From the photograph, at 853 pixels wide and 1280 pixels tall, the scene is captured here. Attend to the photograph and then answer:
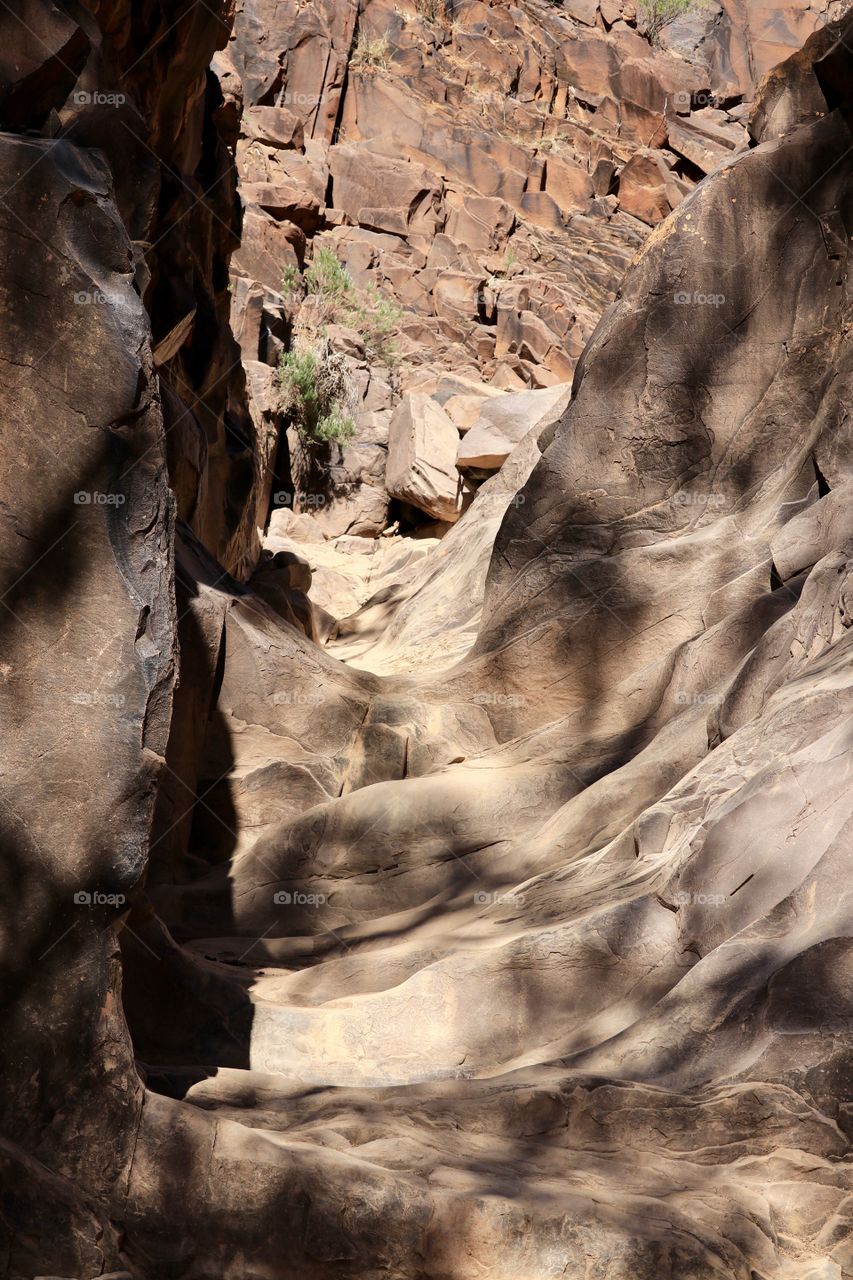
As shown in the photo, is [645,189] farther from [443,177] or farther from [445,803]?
[445,803]

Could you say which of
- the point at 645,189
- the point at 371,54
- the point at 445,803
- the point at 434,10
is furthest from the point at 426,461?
the point at 434,10

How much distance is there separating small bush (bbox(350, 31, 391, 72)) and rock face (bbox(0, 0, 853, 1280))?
65.1 feet

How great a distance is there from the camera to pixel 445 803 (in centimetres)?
736

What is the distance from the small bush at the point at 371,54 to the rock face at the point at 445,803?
19.8 meters

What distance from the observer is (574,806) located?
651 centimetres

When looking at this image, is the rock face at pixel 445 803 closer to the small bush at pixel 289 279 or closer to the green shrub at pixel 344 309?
the small bush at pixel 289 279

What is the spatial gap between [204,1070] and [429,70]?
31837 mm

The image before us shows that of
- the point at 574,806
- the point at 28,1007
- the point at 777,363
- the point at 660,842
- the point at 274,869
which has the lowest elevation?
the point at 274,869

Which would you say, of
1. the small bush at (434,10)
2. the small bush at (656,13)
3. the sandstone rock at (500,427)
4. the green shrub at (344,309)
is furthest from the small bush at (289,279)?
the small bush at (656,13)

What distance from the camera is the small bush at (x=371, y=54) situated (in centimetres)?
3066

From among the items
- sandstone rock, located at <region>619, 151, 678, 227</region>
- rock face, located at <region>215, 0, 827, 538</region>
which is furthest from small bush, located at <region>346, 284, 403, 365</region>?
sandstone rock, located at <region>619, 151, 678, 227</region>

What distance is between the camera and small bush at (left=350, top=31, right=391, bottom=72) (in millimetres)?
30656

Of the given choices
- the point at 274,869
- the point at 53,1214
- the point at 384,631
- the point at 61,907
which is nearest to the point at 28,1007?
the point at 61,907

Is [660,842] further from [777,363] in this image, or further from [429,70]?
[429,70]
